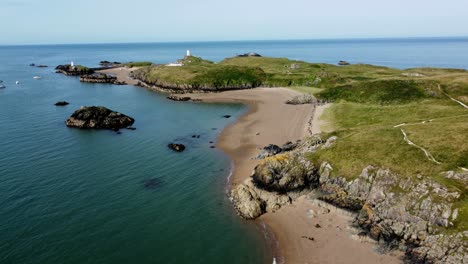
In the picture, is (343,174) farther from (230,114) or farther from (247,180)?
(230,114)

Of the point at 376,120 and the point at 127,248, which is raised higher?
the point at 376,120

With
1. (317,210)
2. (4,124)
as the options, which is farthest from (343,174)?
(4,124)

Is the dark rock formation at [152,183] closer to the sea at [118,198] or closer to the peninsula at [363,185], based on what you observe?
the sea at [118,198]

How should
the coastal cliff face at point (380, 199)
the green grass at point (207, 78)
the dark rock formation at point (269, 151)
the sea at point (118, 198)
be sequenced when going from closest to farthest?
the coastal cliff face at point (380, 199)
the sea at point (118, 198)
the dark rock formation at point (269, 151)
the green grass at point (207, 78)

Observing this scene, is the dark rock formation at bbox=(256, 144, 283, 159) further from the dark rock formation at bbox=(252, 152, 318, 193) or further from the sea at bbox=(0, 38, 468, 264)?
the dark rock formation at bbox=(252, 152, 318, 193)

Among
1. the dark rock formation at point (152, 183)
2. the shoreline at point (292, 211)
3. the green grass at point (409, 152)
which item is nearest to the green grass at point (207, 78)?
the shoreline at point (292, 211)

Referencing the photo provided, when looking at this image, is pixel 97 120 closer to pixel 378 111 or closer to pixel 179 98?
pixel 179 98
